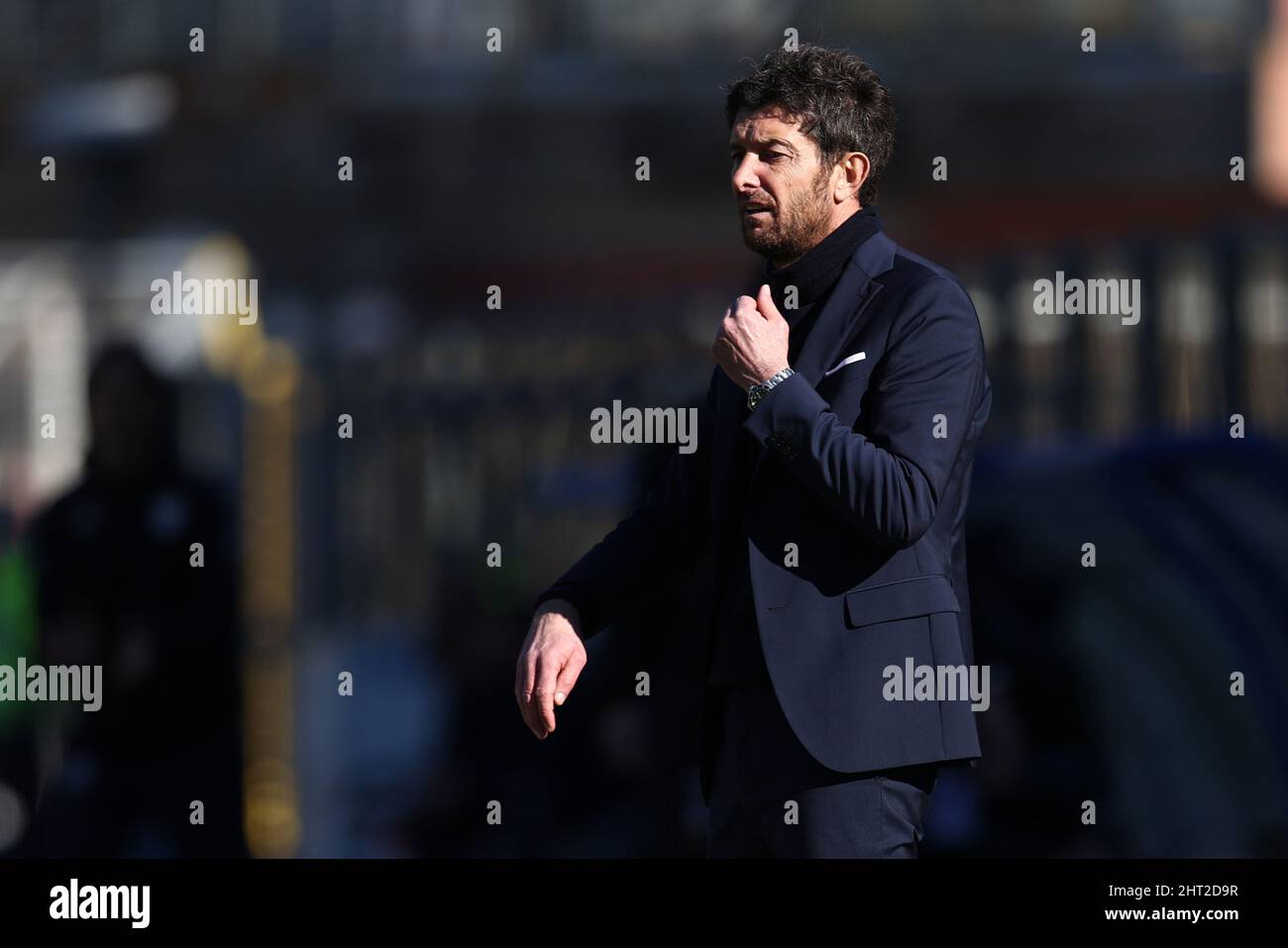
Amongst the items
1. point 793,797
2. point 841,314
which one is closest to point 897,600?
point 793,797

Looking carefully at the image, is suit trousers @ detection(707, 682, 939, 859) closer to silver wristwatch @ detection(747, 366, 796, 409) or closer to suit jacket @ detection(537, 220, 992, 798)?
suit jacket @ detection(537, 220, 992, 798)

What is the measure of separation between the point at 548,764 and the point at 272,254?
2844mm

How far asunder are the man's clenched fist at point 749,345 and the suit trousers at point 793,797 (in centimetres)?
37

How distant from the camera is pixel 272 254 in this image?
24.8 feet

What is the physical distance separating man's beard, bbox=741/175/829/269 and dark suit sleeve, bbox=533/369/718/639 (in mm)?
232

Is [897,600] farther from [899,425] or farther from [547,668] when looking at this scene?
[547,668]

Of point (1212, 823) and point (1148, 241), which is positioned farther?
point (1148, 241)

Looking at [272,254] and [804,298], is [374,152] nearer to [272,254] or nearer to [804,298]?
[272,254]

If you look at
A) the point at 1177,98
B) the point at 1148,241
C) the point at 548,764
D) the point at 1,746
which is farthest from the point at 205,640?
the point at 1177,98

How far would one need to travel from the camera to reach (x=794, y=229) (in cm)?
240

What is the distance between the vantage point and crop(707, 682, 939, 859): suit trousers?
227 centimetres

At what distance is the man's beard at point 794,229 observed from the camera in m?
2.38

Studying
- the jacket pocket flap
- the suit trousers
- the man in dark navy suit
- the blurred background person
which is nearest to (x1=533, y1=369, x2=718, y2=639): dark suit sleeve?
the man in dark navy suit
